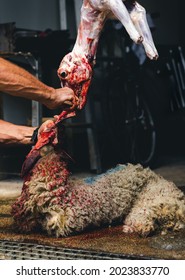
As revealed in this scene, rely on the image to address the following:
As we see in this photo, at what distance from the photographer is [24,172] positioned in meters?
4.43

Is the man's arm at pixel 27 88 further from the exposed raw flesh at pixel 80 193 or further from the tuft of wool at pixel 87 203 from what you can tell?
the tuft of wool at pixel 87 203

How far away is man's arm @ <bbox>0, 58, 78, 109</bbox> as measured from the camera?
13.7 feet

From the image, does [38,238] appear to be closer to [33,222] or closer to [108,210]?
[33,222]

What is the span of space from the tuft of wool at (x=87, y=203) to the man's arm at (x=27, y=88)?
397 mm

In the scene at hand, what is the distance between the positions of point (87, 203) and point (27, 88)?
848 millimetres

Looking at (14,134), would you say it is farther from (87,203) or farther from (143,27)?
(143,27)

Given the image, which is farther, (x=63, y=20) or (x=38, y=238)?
(x=63, y=20)

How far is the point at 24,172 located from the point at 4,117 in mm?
3979

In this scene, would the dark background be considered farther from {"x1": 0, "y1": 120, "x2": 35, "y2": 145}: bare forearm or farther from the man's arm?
the man's arm

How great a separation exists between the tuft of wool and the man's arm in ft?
1.30

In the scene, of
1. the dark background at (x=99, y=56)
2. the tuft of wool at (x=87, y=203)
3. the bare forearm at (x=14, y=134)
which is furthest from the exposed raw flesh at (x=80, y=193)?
the dark background at (x=99, y=56)

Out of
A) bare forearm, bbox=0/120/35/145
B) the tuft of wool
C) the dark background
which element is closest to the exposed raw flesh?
the tuft of wool

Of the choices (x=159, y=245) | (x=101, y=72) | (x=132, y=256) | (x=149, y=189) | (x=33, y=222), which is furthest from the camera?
(x=101, y=72)

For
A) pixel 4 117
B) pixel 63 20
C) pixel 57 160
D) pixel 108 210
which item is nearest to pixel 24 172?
pixel 57 160
